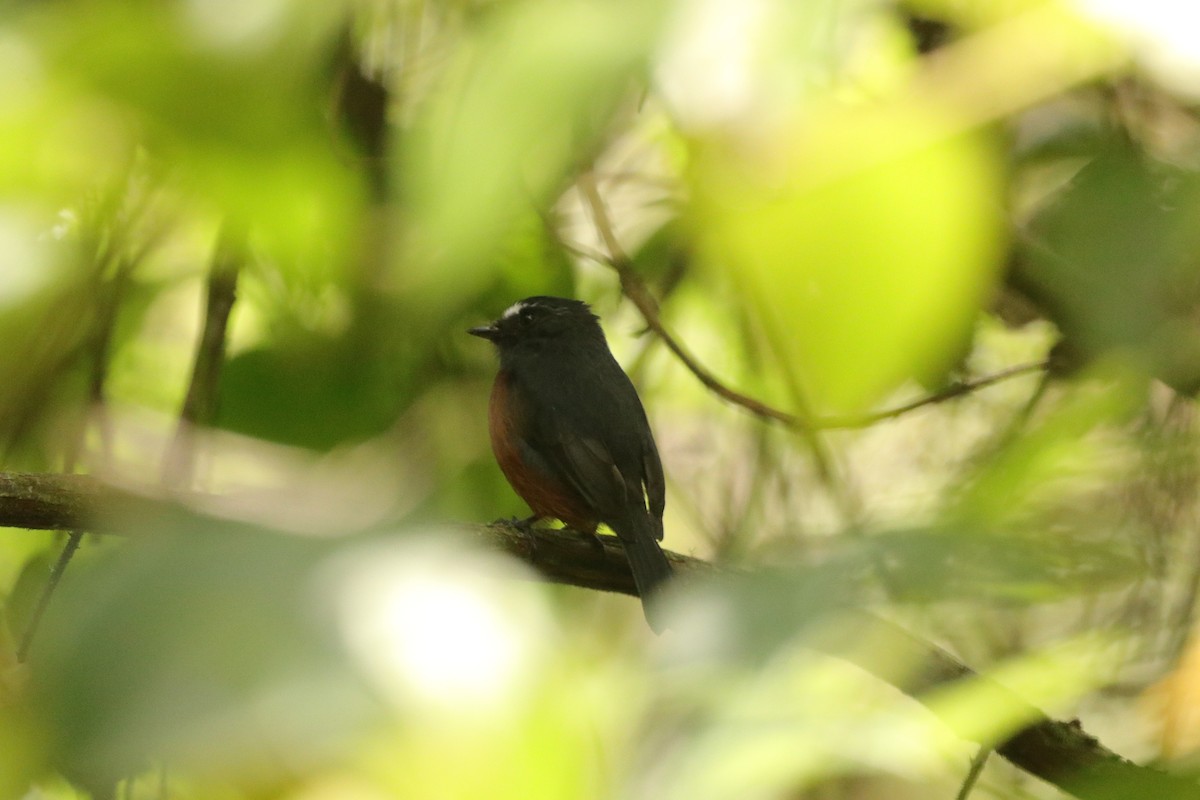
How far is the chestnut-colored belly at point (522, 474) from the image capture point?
3.33 m

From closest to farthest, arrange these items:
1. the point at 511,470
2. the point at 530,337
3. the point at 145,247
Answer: the point at 145,247
the point at 511,470
the point at 530,337

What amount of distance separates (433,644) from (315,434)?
1.98m

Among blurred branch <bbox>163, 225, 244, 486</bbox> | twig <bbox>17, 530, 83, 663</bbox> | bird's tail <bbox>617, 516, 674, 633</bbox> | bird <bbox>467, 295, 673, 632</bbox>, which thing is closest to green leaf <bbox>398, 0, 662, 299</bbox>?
twig <bbox>17, 530, 83, 663</bbox>

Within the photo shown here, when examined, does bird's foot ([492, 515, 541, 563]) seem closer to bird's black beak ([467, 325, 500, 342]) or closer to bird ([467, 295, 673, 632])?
bird ([467, 295, 673, 632])

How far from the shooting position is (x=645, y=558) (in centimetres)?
306

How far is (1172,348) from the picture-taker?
1088mm

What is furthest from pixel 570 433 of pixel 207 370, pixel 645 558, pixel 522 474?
pixel 207 370

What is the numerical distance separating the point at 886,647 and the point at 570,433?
8.73ft

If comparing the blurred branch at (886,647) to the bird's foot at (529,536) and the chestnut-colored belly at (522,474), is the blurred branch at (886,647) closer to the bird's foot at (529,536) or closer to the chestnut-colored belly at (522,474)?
the bird's foot at (529,536)

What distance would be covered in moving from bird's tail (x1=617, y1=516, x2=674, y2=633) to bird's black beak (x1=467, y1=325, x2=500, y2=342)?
75 cm

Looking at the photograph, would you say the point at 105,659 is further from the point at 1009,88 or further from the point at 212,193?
the point at 1009,88

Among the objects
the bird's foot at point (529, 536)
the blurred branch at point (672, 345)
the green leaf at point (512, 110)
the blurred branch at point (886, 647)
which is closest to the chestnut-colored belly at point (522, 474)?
the bird's foot at point (529, 536)

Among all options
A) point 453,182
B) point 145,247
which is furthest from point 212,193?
point 145,247

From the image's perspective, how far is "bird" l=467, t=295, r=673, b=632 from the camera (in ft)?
11.4
